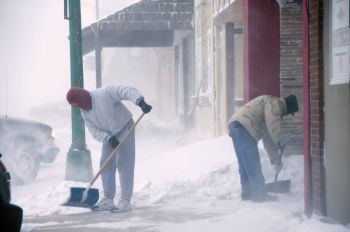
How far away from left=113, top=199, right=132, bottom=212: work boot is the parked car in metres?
3.94

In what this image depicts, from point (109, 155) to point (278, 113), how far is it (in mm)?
2116

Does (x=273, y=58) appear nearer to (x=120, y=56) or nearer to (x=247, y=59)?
(x=247, y=59)

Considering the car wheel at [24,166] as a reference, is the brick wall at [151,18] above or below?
above

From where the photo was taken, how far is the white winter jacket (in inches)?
282

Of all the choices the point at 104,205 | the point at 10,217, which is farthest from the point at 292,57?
the point at 10,217

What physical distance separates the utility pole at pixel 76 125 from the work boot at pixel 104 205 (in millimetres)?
1894

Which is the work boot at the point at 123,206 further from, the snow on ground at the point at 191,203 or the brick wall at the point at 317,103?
the brick wall at the point at 317,103

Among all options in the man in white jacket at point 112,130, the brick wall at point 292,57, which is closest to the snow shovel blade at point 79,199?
the man in white jacket at point 112,130

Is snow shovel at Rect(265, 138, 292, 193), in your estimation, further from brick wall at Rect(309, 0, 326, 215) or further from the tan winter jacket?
brick wall at Rect(309, 0, 326, 215)

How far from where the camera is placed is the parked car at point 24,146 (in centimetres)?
1055

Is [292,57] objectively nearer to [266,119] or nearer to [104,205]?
[266,119]

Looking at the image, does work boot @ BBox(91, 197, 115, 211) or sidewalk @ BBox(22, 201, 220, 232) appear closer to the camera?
sidewalk @ BBox(22, 201, 220, 232)

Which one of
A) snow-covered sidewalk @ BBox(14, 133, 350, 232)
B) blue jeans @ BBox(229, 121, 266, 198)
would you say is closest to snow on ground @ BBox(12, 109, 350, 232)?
snow-covered sidewalk @ BBox(14, 133, 350, 232)

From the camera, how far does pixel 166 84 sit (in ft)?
91.1
